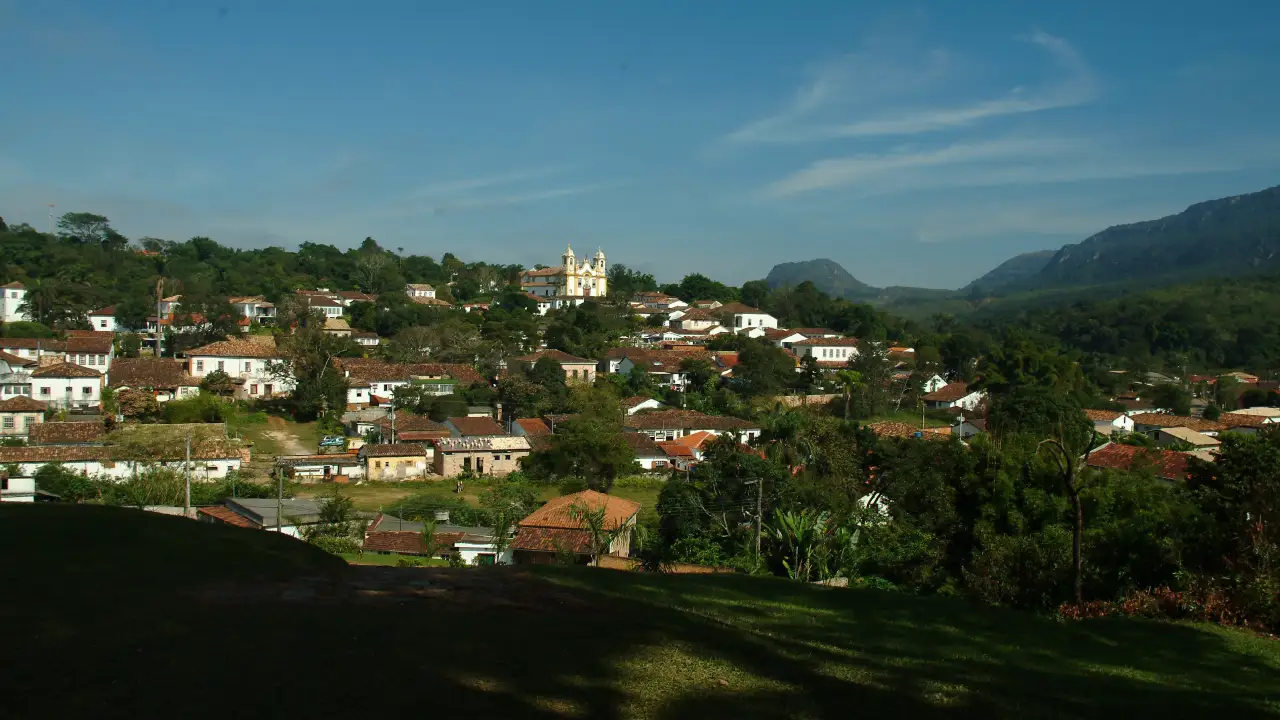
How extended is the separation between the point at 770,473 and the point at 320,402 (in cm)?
2274

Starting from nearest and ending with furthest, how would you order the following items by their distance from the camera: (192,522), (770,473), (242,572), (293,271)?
(242,572), (192,522), (770,473), (293,271)

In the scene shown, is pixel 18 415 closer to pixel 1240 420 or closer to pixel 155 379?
pixel 155 379

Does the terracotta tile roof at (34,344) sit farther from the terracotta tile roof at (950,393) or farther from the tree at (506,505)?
the terracotta tile roof at (950,393)

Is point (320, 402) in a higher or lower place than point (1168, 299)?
lower

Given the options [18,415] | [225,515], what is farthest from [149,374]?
[225,515]

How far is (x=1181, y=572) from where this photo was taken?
973 cm

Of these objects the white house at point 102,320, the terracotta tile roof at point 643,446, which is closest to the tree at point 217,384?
the white house at point 102,320

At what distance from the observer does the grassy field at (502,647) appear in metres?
5.36

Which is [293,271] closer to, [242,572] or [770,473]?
[770,473]

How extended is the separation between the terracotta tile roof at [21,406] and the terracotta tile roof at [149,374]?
12.8 feet

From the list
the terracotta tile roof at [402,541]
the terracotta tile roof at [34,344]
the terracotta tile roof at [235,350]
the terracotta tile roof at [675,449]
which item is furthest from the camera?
the terracotta tile roof at [235,350]

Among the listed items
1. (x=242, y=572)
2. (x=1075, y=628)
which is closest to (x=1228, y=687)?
(x=1075, y=628)

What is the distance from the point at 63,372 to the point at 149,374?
9.77 feet

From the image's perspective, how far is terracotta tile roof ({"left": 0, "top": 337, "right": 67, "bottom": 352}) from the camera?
133ft
